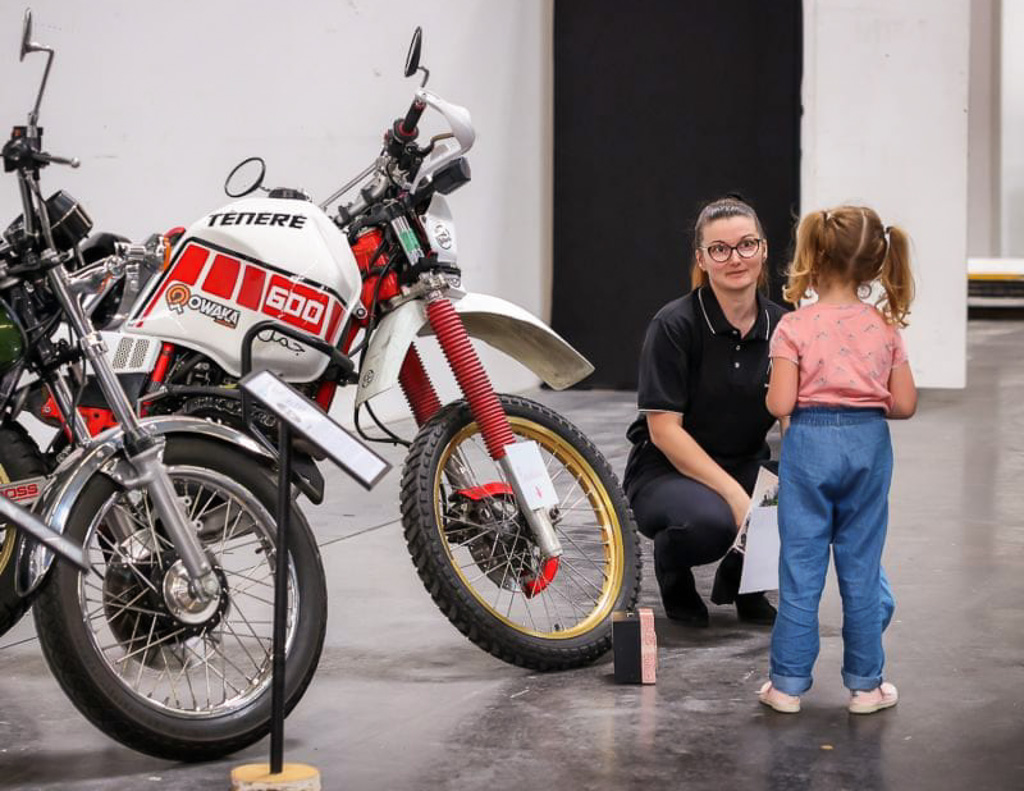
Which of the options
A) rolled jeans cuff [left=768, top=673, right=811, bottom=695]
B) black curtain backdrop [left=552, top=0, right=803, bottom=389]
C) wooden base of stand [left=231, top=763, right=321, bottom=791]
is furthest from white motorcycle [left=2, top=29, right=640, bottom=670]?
black curtain backdrop [left=552, top=0, right=803, bottom=389]

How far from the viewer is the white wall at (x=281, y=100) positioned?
17.5 ft

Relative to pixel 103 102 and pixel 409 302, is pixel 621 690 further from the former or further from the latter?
pixel 103 102

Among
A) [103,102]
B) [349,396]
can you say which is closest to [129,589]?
[103,102]

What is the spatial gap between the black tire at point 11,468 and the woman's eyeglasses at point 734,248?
1.49m

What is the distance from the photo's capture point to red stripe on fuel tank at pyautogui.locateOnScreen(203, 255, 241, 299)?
11.1ft

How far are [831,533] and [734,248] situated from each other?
0.80m

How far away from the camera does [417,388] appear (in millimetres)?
3686

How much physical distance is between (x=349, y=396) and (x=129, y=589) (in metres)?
3.97

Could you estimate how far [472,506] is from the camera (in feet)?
A: 11.6

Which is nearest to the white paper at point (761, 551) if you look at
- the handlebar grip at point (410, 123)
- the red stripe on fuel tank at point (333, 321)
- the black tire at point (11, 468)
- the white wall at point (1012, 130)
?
the red stripe on fuel tank at point (333, 321)

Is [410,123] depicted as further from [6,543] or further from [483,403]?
[6,543]

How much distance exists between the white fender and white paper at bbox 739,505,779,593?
0.52 meters

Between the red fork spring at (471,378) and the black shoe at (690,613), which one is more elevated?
the red fork spring at (471,378)

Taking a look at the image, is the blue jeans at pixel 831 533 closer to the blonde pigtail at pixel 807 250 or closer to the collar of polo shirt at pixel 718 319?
the blonde pigtail at pixel 807 250
